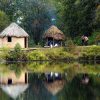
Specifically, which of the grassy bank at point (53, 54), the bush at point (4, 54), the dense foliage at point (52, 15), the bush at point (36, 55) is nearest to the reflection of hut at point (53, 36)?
the dense foliage at point (52, 15)

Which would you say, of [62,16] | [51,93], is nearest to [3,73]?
[51,93]

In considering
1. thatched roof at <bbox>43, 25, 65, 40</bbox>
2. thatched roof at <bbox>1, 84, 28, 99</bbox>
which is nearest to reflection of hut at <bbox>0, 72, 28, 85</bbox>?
thatched roof at <bbox>1, 84, 28, 99</bbox>

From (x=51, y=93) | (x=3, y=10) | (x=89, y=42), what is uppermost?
(x=3, y=10)

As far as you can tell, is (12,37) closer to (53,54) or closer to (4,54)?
(4,54)

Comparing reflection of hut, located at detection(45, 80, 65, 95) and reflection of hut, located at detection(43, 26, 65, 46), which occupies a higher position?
reflection of hut, located at detection(43, 26, 65, 46)

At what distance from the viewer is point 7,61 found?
5994 cm

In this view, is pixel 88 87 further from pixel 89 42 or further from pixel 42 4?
pixel 42 4

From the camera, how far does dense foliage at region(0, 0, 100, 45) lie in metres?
68.1

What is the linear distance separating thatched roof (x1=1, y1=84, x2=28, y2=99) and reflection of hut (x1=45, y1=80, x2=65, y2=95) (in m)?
1.73

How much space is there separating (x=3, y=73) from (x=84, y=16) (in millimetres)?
28029

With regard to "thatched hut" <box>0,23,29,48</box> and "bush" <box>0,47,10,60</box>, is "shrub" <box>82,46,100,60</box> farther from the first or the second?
"thatched hut" <box>0,23,29,48</box>

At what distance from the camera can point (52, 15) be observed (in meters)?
85.5

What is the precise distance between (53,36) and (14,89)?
3760 centimetres

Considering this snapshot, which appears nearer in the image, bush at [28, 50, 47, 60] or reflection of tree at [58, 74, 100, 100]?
reflection of tree at [58, 74, 100, 100]
